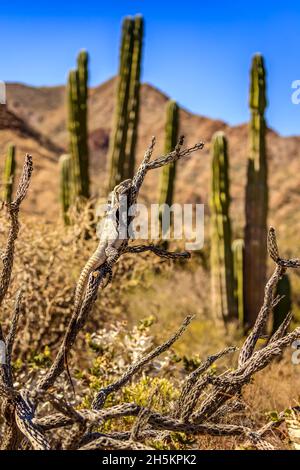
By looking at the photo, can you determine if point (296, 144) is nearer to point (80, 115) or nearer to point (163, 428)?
point (80, 115)

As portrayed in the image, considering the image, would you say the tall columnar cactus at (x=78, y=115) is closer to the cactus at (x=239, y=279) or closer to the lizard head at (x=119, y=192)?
the cactus at (x=239, y=279)

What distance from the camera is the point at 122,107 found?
13.2 meters

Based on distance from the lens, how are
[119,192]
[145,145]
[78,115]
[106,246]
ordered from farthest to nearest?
1. [145,145]
2. [78,115]
3. [119,192]
4. [106,246]

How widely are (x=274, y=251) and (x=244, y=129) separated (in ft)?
156

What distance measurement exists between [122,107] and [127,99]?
0.62 feet

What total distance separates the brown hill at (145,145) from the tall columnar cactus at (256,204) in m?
11.5

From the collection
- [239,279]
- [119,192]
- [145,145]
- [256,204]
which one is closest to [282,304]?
[239,279]

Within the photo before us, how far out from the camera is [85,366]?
8.05 meters

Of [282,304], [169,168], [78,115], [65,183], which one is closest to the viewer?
[282,304]

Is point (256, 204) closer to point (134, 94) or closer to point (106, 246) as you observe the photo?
point (134, 94)

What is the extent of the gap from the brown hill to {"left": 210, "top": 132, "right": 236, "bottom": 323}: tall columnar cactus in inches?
462

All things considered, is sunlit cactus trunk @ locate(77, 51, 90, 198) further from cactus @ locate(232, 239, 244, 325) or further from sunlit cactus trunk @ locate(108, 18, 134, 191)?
cactus @ locate(232, 239, 244, 325)

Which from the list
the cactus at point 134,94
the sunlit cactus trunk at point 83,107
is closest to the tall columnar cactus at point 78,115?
the sunlit cactus trunk at point 83,107

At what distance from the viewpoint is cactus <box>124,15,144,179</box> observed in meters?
13.0
